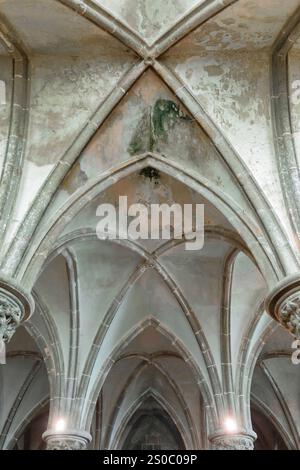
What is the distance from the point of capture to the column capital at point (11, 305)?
24.5ft

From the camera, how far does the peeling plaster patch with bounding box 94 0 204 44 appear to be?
8.53 m

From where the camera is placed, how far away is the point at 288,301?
765 cm

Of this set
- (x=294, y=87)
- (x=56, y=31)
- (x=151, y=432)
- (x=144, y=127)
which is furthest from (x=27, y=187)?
(x=151, y=432)

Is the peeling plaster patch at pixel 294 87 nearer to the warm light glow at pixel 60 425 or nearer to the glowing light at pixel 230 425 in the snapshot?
the glowing light at pixel 230 425

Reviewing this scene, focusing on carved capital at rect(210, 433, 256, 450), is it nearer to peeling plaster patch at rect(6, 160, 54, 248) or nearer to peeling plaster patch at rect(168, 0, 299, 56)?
peeling plaster patch at rect(6, 160, 54, 248)

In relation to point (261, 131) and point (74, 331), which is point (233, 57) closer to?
point (261, 131)

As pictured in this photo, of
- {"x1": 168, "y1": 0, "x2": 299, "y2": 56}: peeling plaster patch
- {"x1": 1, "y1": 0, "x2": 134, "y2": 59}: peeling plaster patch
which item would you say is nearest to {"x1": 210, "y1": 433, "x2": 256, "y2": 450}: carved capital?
{"x1": 168, "y1": 0, "x2": 299, "y2": 56}: peeling plaster patch

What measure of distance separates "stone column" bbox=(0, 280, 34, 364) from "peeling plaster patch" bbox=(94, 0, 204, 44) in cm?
399

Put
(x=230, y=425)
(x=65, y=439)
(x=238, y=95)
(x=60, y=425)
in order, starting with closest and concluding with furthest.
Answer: (x=238, y=95)
(x=65, y=439)
(x=60, y=425)
(x=230, y=425)

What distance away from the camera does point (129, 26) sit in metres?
8.64

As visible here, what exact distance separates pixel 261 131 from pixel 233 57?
3.81ft

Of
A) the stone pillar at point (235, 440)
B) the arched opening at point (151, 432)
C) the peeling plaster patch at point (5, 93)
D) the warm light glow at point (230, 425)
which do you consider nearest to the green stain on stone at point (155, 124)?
the peeling plaster patch at point (5, 93)

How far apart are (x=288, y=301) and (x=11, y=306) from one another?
3.44 meters

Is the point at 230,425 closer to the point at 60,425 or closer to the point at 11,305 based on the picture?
the point at 60,425
